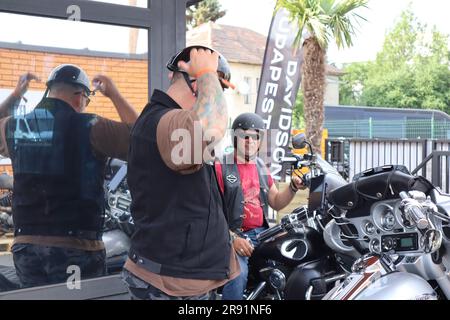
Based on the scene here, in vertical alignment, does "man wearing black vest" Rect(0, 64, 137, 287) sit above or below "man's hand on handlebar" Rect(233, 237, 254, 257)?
above

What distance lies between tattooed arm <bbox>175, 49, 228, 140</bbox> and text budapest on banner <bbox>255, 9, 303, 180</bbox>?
1072 centimetres

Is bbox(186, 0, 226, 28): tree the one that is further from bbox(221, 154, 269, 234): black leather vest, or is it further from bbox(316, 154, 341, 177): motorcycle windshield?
bbox(316, 154, 341, 177): motorcycle windshield

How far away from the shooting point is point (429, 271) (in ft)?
7.85

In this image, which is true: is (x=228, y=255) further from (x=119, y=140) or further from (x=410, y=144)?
(x=410, y=144)

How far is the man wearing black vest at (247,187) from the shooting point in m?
3.36

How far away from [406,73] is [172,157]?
4851 cm

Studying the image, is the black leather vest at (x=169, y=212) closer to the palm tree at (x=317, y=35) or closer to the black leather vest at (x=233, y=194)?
the black leather vest at (x=233, y=194)

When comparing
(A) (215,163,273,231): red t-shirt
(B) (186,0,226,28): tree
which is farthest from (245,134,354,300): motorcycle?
(B) (186,0,226,28): tree

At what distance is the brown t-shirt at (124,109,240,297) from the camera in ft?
6.68

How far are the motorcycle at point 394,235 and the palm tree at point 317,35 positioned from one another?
9.27 meters

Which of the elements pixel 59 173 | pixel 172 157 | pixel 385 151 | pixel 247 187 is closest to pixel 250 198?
pixel 247 187
